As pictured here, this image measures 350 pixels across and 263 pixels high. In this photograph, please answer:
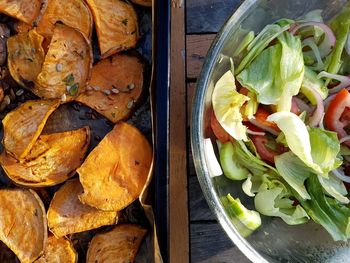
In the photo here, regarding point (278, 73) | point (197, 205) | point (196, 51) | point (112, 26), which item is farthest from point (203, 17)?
point (197, 205)

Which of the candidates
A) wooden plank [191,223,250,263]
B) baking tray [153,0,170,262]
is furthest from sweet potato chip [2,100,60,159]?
wooden plank [191,223,250,263]

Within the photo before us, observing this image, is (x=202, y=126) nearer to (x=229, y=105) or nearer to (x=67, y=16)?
(x=229, y=105)

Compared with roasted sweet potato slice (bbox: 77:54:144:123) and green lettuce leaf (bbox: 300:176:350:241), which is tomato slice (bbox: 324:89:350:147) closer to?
green lettuce leaf (bbox: 300:176:350:241)

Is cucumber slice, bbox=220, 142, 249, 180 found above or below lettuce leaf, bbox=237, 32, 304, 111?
below

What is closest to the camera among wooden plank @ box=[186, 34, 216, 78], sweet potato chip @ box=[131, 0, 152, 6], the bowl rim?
the bowl rim

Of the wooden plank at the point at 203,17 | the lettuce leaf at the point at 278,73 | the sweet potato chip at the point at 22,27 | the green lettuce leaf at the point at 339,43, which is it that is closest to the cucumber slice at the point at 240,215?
the lettuce leaf at the point at 278,73

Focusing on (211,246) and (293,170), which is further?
(211,246)
